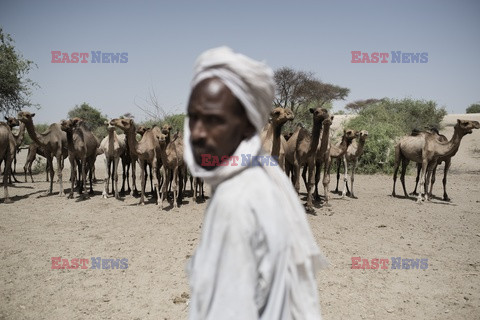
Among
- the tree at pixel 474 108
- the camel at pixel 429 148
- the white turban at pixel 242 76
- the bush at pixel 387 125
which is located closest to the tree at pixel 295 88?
the bush at pixel 387 125

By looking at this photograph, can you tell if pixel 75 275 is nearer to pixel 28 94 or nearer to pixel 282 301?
pixel 282 301

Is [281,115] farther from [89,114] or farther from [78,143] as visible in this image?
[89,114]

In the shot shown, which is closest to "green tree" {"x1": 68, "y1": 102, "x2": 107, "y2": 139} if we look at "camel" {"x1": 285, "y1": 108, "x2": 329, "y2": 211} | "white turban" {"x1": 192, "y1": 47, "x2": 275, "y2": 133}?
"camel" {"x1": 285, "y1": 108, "x2": 329, "y2": 211}

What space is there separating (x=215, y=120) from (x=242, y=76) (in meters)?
0.20

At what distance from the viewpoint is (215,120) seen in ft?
4.14

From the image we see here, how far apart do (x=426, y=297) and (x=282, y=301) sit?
4763 mm

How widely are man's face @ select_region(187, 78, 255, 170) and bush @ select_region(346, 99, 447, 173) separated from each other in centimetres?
1880

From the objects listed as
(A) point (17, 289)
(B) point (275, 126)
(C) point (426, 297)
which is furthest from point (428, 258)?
(A) point (17, 289)

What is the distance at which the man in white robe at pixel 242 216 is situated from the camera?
112 cm

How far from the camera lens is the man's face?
126 cm

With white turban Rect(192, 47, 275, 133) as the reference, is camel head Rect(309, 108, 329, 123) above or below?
above

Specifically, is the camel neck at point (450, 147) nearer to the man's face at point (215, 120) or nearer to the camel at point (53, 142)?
the man's face at point (215, 120)

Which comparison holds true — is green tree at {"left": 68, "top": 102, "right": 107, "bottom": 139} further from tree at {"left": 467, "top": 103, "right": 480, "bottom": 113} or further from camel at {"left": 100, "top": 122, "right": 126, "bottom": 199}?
tree at {"left": 467, "top": 103, "right": 480, "bottom": 113}

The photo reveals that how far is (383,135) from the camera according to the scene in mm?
19094
